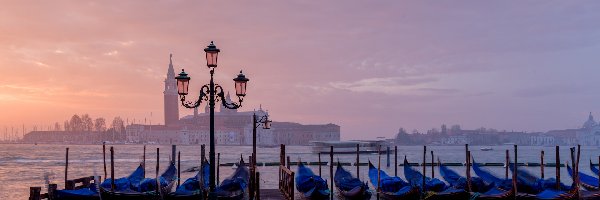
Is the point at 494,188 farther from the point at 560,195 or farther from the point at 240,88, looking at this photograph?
the point at 240,88

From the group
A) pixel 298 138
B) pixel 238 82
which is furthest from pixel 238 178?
pixel 298 138

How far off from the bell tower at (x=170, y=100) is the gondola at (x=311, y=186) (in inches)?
5628

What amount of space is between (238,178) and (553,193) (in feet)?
25.3

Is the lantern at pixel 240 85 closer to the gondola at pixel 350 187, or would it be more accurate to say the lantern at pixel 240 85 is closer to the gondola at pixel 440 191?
the gondola at pixel 350 187

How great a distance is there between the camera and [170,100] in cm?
16162

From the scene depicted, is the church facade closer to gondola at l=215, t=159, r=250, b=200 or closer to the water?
the water

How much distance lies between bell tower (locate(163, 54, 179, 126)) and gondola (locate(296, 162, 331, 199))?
143 m

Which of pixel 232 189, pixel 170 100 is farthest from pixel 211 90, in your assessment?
pixel 170 100

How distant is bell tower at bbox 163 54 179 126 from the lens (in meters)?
160

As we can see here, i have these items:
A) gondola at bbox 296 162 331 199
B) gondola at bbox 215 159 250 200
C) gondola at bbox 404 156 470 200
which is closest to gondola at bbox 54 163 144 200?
gondola at bbox 215 159 250 200

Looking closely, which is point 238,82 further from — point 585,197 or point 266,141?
point 266,141

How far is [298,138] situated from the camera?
→ 17925cm

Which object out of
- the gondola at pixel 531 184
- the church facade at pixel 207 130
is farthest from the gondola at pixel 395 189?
the church facade at pixel 207 130

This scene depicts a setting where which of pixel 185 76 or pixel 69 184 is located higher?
pixel 185 76
